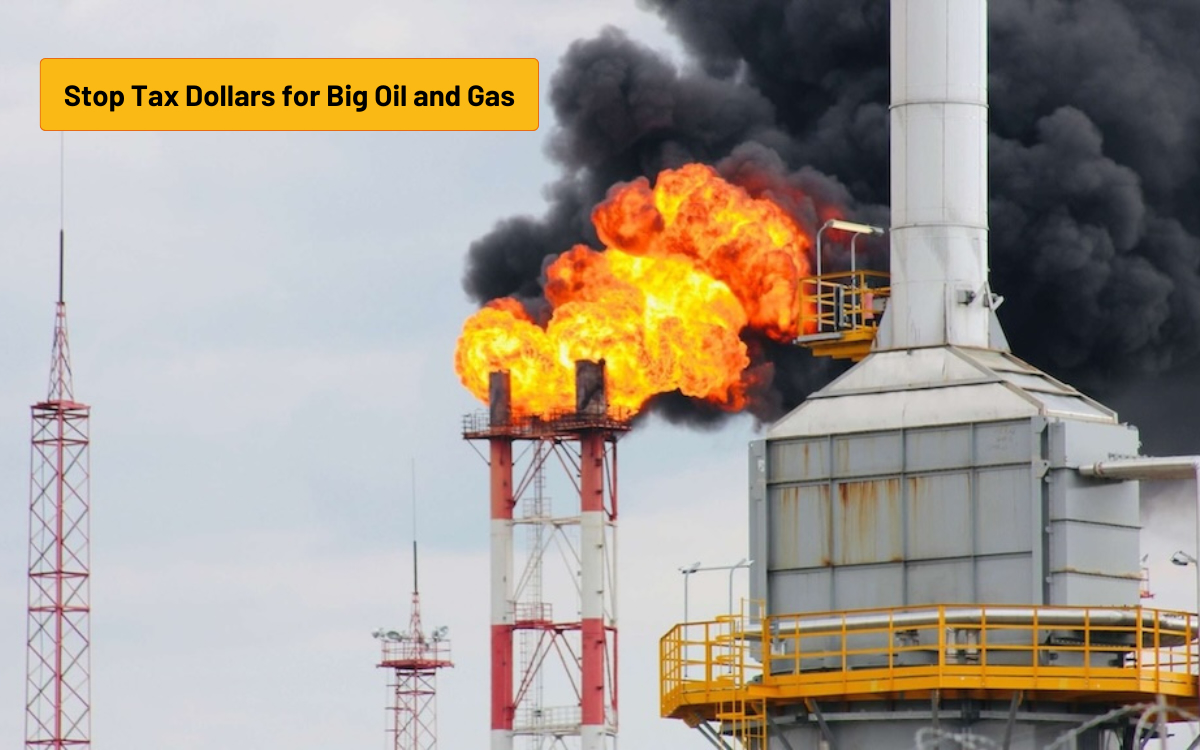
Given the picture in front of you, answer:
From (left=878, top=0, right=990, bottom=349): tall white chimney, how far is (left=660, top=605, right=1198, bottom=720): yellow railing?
6146 millimetres

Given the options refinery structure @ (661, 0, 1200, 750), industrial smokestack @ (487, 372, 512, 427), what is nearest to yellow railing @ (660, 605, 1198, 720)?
refinery structure @ (661, 0, 1200, 750)

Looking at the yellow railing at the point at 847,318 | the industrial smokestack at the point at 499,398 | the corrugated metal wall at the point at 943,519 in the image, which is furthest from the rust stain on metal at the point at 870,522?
the industrial smokestack at the point at 499,398

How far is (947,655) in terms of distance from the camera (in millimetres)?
55062

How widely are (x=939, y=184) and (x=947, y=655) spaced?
9.58 metres

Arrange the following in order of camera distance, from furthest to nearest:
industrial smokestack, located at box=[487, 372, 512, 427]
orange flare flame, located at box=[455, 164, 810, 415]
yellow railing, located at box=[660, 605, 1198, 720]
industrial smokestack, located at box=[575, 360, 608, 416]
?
industrial smokestack, located at box=[487, 372, 512, 427]
industrial smokestack, located at box=[575, 360, 608, 416]
orange flare flame, located at box=[455, 164, 810, 415]
yellow railing, located at box=[660, 605, 1198, 720]

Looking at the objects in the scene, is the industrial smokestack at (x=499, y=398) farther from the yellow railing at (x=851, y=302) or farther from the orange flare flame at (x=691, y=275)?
the yellow railing at (x=851, y=302)

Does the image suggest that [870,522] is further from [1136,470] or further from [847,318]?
[847,318]

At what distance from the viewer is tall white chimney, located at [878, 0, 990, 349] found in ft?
195

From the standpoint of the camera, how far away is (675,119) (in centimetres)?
8075

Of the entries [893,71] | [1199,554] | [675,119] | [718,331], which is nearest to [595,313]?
[675,119]

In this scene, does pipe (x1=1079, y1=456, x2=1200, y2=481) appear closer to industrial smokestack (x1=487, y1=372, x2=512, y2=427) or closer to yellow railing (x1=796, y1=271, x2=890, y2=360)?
yellow railing (x1=796, y1=271, x2=890, y2=360)

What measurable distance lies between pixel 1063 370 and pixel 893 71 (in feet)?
42.9

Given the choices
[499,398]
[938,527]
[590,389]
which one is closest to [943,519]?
[938,527]

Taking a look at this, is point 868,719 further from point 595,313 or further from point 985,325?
point 595,313
